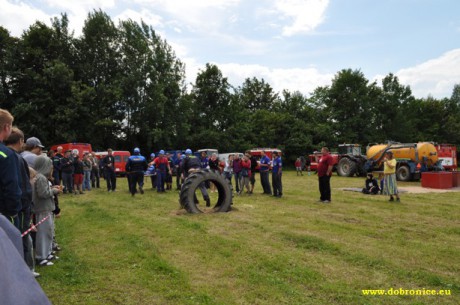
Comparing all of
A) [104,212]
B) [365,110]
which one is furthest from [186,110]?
[104,212]

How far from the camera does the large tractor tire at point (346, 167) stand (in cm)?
2339

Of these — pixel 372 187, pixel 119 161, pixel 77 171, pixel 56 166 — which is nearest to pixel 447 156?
pixel 372 187

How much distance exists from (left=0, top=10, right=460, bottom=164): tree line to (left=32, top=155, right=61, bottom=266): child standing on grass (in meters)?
26.1

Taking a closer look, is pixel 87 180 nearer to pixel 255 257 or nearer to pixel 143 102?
pixel 255 257

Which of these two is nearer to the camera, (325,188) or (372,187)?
(325,188)

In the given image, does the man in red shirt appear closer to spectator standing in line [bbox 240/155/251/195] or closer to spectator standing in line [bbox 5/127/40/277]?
spectator standing in line [bbox 240/155/251/195]


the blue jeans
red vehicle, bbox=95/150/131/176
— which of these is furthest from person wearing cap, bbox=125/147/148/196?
red vehicle, bbox=95/150/131/176

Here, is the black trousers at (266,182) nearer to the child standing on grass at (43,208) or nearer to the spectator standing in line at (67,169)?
the spectator standing in line at (67,169)

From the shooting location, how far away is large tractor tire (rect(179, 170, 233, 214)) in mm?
9688

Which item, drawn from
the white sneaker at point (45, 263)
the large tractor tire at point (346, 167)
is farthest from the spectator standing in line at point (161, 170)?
the large tractor tire at point (346, 167)

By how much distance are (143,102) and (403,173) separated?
948 inches

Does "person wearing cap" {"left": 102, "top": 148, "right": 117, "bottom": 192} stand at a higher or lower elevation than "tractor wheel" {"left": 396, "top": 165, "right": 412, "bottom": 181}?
higher

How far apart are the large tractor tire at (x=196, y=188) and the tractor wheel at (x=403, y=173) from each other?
13.5m

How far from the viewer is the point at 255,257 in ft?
17.9
